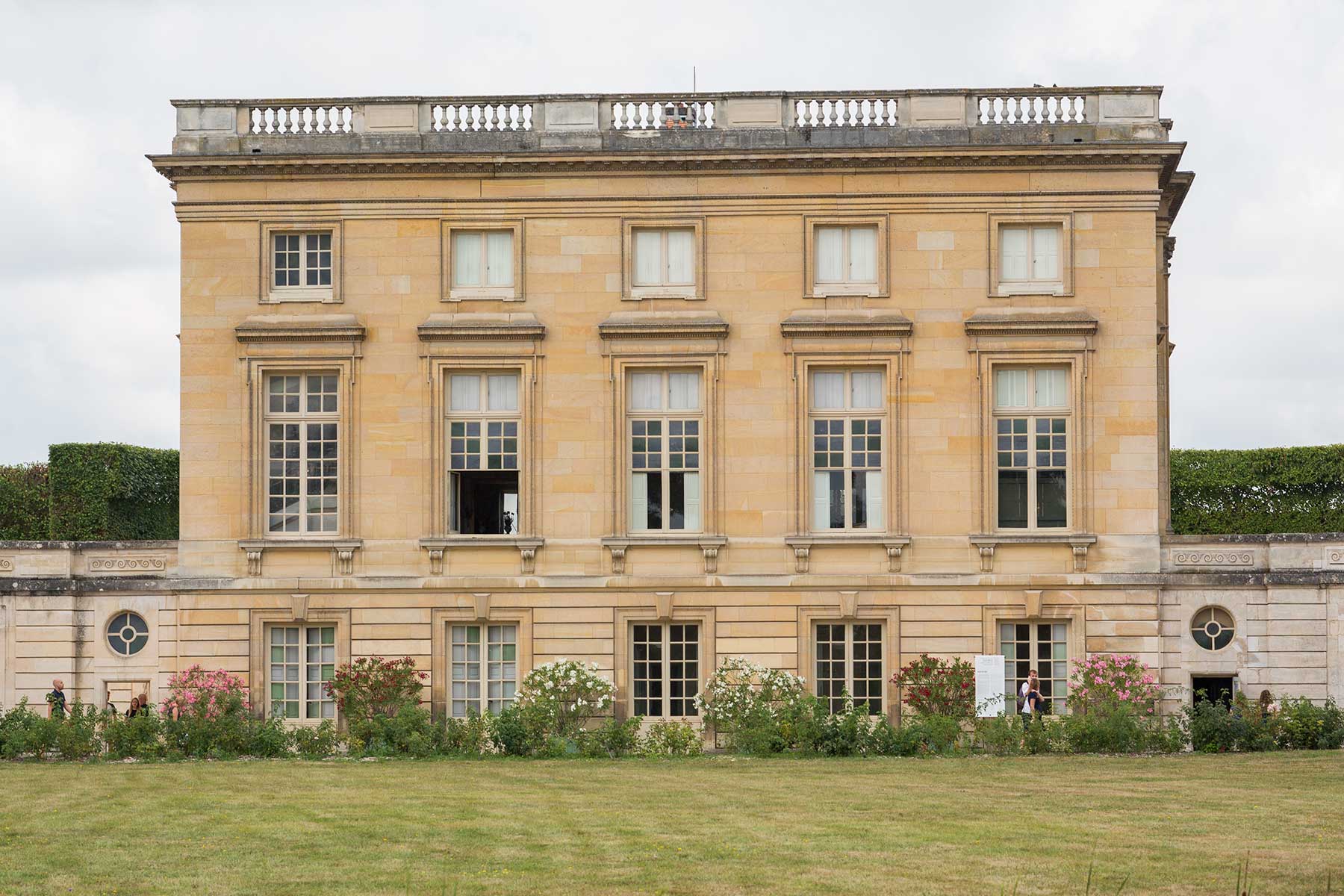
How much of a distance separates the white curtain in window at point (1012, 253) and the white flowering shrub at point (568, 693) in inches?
409

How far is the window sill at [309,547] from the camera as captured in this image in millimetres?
31859

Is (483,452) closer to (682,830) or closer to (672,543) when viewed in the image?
(672,543)

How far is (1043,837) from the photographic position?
17.6m

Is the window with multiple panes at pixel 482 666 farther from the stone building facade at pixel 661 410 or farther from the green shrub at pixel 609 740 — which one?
the green shrub at pixel 609 740

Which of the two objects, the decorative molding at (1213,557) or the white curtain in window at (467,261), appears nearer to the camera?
the decorative molding at (1213,557)

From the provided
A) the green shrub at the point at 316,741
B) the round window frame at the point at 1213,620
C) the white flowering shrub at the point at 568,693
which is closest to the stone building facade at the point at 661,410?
the round window frame at the point at 1213,620

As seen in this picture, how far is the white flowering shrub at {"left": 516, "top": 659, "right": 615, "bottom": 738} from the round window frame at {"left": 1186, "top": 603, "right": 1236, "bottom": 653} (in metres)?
10.4

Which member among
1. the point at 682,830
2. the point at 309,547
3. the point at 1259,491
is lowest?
the point at 682,830

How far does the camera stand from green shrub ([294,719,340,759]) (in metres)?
29.6

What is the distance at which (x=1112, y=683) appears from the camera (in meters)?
30.7

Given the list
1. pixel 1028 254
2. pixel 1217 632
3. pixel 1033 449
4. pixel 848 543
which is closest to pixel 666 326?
pixel 848 543

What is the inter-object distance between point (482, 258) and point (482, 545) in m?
5.29

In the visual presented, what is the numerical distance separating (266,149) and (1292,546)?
19872 millimetres

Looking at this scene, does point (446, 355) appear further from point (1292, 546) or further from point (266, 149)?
point (1292, 546)
